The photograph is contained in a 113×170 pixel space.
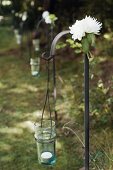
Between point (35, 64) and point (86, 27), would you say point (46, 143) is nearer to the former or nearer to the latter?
point (86, 27)

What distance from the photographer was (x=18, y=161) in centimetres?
494

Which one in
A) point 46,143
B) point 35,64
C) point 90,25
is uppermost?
point 35,64

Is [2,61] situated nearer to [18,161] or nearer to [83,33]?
[18,161]

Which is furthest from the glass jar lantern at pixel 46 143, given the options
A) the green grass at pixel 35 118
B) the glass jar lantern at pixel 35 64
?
the glass jar lantern at pixel 35 64

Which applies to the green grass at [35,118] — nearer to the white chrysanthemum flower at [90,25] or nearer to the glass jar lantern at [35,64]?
the glass jar lantern at [35,64]

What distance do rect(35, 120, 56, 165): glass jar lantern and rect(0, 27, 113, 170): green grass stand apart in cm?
17

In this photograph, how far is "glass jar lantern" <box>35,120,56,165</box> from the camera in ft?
Result: 14.7

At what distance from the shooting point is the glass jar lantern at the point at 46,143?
4.48 meters

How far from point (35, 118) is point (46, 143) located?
178 centimetres

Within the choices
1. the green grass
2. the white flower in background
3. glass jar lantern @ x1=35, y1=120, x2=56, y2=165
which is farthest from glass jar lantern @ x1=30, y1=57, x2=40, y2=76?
the white flower in background

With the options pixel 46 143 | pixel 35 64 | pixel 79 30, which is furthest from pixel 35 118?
pixel 79 30

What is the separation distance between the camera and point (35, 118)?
20.5 feet

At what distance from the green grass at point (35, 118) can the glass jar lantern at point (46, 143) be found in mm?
173

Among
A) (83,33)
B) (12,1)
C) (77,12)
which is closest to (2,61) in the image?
(12,1)
